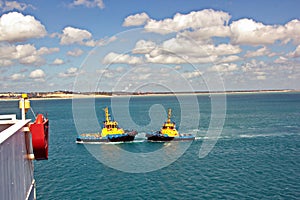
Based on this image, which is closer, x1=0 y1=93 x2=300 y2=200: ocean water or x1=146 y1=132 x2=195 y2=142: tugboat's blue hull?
x1=0 y1=93 x2=300 y2=200: ocean water

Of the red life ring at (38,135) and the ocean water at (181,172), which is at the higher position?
the red life ring at (38,135)

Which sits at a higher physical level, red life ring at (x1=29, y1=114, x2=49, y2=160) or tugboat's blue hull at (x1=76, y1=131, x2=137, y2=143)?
red life ring at (x1=29, y1=114, x2=49, y2=160)

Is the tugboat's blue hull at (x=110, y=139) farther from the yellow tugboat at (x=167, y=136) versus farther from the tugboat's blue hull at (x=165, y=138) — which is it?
the tugboat's blue hull at (x=165, y=138)

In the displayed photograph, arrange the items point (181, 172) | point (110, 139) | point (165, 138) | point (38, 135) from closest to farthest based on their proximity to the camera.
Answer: point (38, 135) → point (181, 172) → point (110, 139) → point (165, 138)

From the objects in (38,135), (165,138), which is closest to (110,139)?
(165,138)

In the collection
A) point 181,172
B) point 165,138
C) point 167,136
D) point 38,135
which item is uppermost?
point 38,135

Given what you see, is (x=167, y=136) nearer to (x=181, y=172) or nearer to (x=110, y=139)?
(x=110, y=139)

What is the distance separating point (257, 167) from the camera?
131ft

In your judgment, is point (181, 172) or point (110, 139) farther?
point (110, 139)

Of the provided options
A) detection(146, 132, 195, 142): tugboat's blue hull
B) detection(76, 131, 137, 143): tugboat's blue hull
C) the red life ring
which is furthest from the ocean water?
the red life ring

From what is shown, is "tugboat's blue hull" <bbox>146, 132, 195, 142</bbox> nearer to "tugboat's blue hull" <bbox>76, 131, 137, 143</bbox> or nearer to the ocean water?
the ocean water

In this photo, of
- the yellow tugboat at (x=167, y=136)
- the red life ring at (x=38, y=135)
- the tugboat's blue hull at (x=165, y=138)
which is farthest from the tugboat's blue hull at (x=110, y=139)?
the red life ring at (x=38, y=135)

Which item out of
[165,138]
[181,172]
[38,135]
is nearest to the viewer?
[38,135]

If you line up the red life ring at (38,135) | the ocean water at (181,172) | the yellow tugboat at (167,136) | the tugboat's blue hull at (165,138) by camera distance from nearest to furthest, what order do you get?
the red life ring at (38,135) → the ocean water at (181,172) → the tugboat's blue hull at (165,138) → the yellow tugboat at (167,136)
